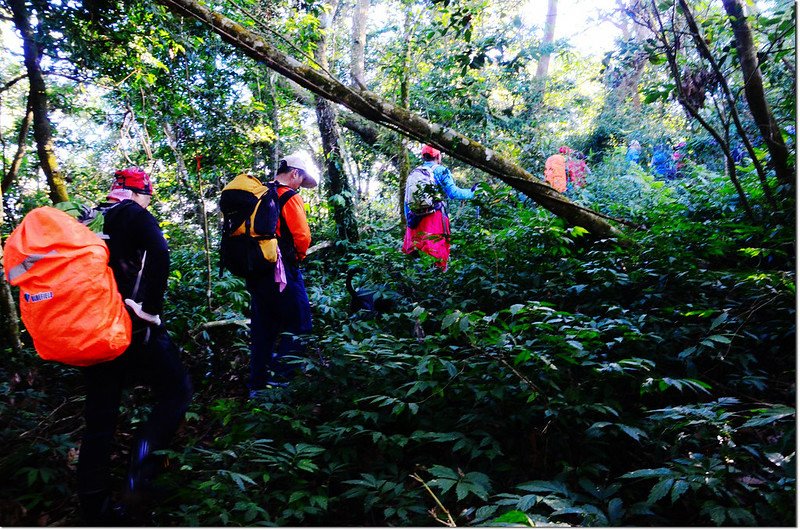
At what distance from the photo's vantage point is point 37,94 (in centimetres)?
567

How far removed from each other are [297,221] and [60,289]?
192 centimetres

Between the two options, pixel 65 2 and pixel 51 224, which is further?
pixel 65 2

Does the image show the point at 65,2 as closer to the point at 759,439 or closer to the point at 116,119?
the point at 116,119

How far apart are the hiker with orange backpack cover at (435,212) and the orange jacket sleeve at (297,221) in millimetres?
1699

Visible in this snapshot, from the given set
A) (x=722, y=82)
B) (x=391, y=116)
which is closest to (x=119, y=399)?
(x=391, y=116)

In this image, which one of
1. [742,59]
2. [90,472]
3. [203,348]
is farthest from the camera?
[203,348]

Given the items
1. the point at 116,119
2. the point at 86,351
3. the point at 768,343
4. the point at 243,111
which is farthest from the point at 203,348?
the point at 116,119

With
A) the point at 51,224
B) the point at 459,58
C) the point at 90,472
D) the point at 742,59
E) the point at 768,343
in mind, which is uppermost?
the point at 459,58

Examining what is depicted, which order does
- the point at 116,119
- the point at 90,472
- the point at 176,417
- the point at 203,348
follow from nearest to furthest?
the point at 90,472, the point at 176,417, the point at 203,348, the point at 116,119

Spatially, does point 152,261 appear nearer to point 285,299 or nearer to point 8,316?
point 285,299

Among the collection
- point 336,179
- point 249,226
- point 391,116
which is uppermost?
point 336,179

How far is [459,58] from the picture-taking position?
553cm

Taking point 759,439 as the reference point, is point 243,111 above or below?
above

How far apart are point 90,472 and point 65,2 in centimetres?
581
